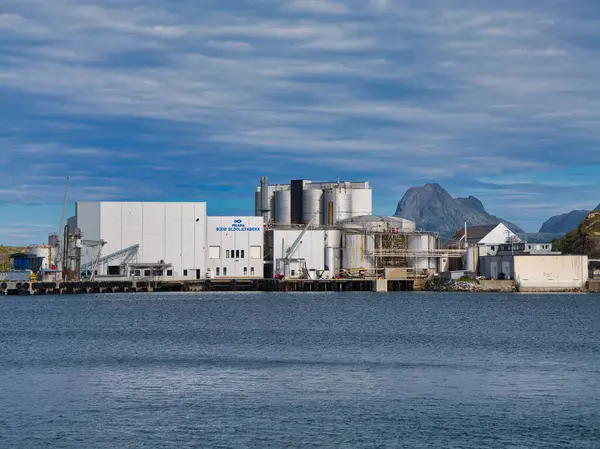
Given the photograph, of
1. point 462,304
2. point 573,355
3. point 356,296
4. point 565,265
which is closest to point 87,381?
point 573,355

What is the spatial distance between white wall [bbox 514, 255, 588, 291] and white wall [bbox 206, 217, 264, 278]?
31.3 metres

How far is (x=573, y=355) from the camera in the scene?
1925 inches

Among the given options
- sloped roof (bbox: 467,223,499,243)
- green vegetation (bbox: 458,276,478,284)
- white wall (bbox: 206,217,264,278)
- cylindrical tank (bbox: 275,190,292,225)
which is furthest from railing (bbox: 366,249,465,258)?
cylindrical tank (bbox: 275,190,292,225)

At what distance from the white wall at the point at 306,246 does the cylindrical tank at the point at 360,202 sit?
11985mm

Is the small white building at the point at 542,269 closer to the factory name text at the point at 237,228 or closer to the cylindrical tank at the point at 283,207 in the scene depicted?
the factory name text at the point at 237,228

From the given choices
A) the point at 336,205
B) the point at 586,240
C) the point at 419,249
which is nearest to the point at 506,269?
the point at 419,249

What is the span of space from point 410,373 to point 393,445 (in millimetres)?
13518

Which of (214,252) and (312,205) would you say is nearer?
(214,252)

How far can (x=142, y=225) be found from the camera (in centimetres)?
11688

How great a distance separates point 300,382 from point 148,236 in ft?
262

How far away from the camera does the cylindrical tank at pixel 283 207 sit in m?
142

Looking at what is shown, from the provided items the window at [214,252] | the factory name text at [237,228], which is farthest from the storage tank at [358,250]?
the window at [214,252]

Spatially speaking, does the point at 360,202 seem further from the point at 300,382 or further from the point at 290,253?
the point at 300,382

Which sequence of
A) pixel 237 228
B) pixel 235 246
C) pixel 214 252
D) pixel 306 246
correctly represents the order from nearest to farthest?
pixel 214 252
pixel 237 228
pixel 235 246
pixel 306 246
